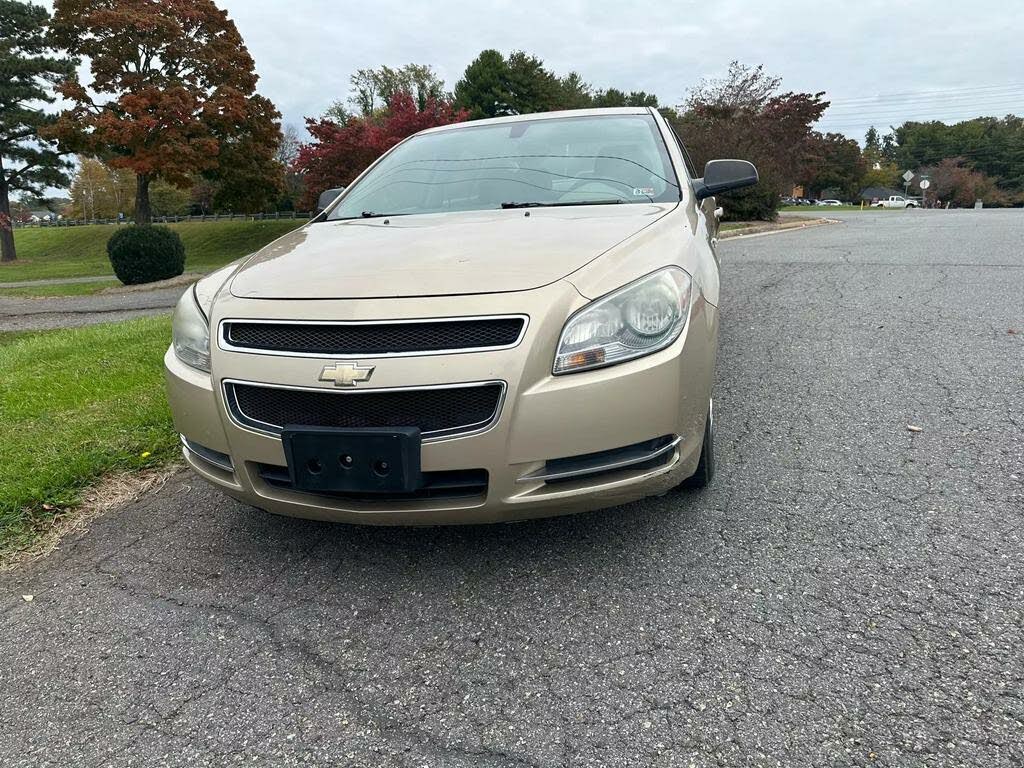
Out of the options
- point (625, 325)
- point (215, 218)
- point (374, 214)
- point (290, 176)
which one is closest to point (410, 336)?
point (625, 325)

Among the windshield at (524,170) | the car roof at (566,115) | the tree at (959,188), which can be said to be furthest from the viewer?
the tree at (959,188)

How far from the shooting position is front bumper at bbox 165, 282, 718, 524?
6.00ft

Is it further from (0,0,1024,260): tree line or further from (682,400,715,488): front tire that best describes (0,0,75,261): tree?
(682,400,715,488): front tire

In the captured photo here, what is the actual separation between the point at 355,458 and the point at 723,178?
8.26 feet

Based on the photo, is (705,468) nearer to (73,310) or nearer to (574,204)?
(574,204)

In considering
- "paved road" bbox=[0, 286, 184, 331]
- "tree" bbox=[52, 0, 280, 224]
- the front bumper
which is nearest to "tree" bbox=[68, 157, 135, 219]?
"tree" bbox=[52, 0, 280, 224]

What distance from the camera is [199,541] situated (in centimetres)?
257

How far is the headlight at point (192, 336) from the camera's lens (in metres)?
2.20

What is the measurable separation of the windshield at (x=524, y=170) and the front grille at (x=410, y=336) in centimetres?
127

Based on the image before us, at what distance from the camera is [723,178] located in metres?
3.42

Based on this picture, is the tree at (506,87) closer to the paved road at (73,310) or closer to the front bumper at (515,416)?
the paved road at (73,310)

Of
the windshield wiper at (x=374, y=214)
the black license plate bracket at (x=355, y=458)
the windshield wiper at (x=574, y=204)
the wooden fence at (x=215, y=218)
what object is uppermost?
the wooden fence at (x=215, y=218)

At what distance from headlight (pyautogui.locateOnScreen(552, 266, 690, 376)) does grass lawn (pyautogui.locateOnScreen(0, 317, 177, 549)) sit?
2347mm

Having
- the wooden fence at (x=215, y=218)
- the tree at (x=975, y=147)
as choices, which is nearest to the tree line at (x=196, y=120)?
the wooden fence at (x=215, y=218)
